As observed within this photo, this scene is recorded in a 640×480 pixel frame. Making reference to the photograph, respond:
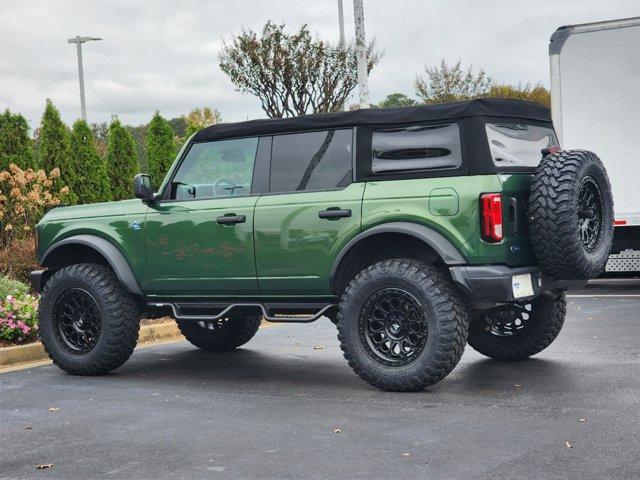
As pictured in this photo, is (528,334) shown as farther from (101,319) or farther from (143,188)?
(101,319)

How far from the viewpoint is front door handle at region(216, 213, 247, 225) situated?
7.81 metres

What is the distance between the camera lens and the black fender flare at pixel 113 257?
27.4ft

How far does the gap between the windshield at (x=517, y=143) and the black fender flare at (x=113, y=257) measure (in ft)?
10.7

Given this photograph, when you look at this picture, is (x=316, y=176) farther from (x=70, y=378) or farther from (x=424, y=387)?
(x=70, y=378)

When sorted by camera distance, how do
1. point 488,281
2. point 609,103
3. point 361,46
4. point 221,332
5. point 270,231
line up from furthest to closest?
point 361,46 < point 609,103 < point 221,332 < point 270,231 < point 488,281

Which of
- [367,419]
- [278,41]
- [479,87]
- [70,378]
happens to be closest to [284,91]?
[278,41]

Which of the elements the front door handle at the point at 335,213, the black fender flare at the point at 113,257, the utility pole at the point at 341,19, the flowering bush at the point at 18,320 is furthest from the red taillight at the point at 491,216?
the utility pole at the point at 341,19

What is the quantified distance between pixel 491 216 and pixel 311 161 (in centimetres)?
164

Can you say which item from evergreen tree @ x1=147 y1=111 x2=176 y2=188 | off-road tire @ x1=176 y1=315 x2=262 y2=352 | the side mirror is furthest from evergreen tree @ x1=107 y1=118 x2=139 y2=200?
the side mirror

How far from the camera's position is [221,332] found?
9711mm

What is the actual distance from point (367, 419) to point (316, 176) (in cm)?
219

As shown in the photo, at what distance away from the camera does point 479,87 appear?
47.0 metres

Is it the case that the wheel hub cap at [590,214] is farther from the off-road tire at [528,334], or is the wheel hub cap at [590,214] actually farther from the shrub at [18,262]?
the shrub at [18,262]

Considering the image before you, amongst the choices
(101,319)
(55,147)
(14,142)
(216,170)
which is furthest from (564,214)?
(55,147)
